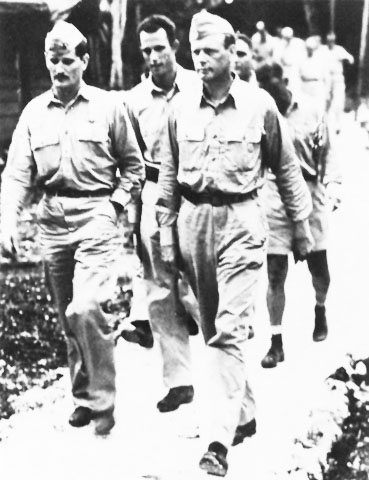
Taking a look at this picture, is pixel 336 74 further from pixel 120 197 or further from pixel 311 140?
pixel 120 197

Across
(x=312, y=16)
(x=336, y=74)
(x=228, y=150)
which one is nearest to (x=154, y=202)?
(x=228, y=150)

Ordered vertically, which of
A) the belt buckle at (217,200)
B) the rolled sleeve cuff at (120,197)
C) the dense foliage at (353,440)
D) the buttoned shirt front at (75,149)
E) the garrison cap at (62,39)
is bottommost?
the dense foliage at (353,440)

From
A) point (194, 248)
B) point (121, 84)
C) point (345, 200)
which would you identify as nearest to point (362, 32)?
point (345, 200)

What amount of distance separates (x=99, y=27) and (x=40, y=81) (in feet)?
3.32

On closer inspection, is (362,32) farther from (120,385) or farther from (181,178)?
(120,385)

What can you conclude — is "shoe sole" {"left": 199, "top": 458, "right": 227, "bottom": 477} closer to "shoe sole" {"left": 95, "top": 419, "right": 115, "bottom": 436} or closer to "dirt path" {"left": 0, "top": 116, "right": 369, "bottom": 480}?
"dirt path" {"left": 0, "top": 116, "right": 369, "bottom": 480}

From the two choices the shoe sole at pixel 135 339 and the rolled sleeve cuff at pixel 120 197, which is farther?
the shoe sole at pixel 135 339

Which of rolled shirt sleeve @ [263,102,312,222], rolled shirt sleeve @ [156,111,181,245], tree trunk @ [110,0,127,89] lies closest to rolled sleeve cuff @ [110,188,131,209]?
rolled shirt sleeve @ [156,111,181,245]

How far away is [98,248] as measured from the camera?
15.5ft

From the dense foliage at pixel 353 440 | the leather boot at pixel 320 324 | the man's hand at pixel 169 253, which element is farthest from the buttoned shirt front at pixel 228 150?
the leather boot at pixel 320 324

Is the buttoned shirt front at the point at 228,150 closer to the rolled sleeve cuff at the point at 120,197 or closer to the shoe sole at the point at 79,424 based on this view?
the rolled sleeve cuff at the point at 120,197

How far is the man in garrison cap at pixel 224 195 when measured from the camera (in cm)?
436

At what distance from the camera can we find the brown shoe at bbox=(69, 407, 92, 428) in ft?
16.0

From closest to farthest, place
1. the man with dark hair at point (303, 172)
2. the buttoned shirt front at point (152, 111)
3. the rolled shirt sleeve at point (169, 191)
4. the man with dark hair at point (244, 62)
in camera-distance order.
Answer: the rolled shirt sleeve at point (169, 191) → the buttoned shirt front at point (152, 111) → the man with dark hair at point (303, 172) → the man with dark hair at point (244, 62)
